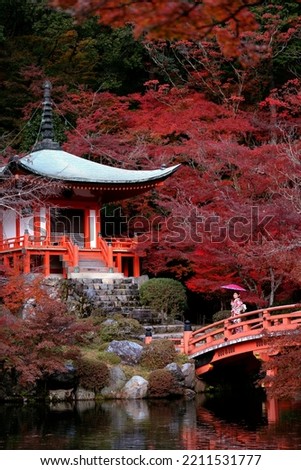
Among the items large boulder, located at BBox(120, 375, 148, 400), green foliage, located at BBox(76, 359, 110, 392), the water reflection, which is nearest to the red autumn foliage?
green foliage, located at BBox(76, 359, 110, 392)

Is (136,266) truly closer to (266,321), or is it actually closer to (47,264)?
(47,264)

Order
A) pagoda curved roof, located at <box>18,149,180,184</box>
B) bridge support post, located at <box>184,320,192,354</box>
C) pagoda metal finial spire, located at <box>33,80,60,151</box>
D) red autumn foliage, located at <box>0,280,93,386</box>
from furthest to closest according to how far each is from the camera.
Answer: pagoda metal finial spire, located at <box>33,80,60,151</box> → pagoda curved roof, located at <box>18,149,180,184</box> → bridge support post, located at <box>184,320,192,354</box> → red autumn foliage, located at <box>0,280,93,386</box>

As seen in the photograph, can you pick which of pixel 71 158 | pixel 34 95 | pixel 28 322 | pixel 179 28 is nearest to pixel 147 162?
pixel 71 158

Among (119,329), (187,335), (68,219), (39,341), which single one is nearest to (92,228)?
(68,219)

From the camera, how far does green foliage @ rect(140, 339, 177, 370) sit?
14398 millimetres

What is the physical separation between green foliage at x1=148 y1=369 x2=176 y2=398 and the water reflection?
283mm

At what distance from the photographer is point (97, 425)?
1105cm

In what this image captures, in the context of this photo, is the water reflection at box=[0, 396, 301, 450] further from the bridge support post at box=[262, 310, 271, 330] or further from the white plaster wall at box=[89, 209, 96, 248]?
the white plaster wall at box=[89, 209, 96, 248]

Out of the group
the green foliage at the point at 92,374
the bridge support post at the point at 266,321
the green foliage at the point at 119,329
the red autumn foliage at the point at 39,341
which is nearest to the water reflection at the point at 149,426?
the green foliage at the point at 92,374

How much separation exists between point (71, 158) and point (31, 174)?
2513 millimetres

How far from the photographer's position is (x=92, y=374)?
1384 cm

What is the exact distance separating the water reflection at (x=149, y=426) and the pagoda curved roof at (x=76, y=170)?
646cm

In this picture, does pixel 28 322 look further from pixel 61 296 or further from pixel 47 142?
pixel 47 142

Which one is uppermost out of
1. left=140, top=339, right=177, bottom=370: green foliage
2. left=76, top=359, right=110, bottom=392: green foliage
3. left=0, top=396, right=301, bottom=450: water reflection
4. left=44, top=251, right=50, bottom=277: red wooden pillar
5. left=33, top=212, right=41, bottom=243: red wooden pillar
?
left=33, top=212, right=41, bottom=243: red wooden pillar
